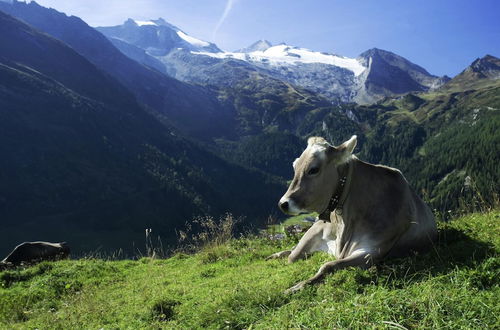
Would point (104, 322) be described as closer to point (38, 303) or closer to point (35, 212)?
point (38, 303)

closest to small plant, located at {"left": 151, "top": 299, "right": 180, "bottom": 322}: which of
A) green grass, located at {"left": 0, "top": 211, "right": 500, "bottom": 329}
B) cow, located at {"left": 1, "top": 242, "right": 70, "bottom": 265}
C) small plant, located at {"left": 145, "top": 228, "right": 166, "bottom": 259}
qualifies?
green grass, located at {"left": 0, "top": 211, "right": 500, "bottom": 329}

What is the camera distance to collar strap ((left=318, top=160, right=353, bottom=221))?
7.20 meters

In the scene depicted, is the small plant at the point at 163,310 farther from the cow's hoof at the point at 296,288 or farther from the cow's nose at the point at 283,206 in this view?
the cow's nose at the point at 283,206

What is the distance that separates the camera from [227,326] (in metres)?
5.50

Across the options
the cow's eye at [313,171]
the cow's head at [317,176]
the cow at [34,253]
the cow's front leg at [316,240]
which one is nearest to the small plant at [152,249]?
the cow at [34,253]

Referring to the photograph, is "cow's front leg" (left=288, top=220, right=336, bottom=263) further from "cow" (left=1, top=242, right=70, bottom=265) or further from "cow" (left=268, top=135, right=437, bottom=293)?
"cow" (left=1, top=242, right=70, bottom=265)

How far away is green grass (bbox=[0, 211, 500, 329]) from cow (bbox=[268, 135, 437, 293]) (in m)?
0.36

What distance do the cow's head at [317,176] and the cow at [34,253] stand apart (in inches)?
504

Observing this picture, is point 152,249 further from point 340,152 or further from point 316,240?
point 340,152

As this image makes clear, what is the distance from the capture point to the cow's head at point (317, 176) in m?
6.78

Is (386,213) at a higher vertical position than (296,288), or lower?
higher

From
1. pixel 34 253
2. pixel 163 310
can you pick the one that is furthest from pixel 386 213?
pixel 34 253

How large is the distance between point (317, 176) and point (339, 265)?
1565mm

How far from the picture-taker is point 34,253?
628 inches
